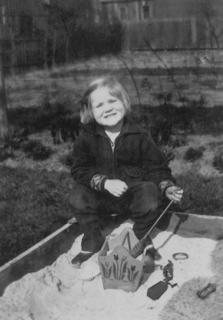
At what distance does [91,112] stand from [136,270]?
3.13 ft

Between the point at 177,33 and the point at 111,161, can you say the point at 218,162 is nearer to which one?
the point at 177,33

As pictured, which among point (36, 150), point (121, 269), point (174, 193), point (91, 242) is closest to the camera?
point (121, 269)

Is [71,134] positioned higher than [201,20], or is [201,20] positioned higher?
[201,20]

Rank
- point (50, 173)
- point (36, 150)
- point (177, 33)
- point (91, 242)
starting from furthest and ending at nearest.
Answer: point (36, 150), point (177, 33), point (50, 173), point (91, 242)

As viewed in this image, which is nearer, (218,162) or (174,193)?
(174,193)

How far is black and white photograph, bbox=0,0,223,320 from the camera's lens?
2.76 metres

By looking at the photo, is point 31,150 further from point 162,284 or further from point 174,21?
point 162,284

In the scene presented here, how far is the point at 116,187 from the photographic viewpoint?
300cm

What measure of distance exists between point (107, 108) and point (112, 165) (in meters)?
0.31

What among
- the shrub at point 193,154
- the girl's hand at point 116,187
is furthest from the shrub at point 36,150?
the girl's hand at point 116,187

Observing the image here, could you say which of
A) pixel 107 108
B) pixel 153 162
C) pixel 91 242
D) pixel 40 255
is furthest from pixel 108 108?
pixel 40 255

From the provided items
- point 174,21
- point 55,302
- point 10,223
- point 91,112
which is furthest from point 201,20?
point 55,302

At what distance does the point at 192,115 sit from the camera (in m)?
4.80

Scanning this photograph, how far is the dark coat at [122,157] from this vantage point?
10.3 ft
